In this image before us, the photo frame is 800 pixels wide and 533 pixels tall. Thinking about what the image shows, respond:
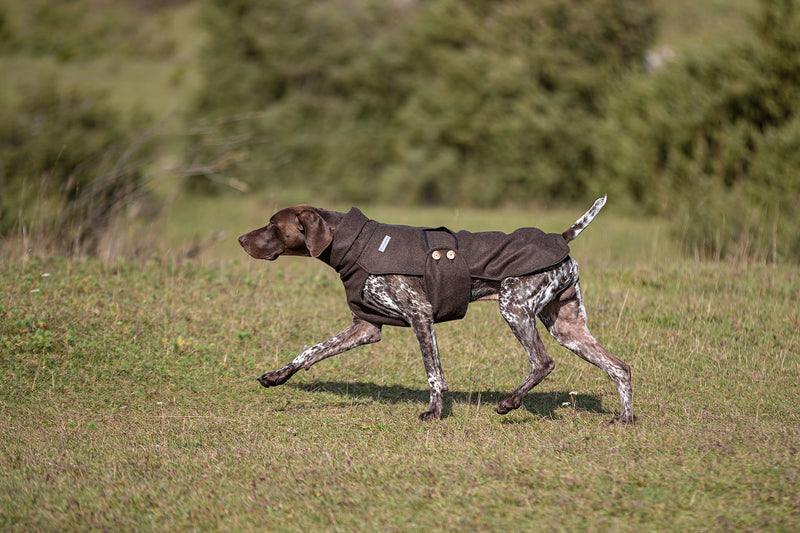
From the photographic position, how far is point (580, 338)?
7.10 m

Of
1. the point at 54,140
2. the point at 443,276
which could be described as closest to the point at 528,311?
the point at 443,276

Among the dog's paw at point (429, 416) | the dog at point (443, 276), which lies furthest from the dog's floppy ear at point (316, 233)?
the dog's paw at point (429, 416)

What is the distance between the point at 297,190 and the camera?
36.4m

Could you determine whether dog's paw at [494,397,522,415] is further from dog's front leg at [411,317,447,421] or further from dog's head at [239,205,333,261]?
dog's head at [239,205,333,261]

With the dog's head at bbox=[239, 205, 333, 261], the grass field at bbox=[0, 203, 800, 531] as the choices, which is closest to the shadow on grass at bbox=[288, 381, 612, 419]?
the grass field at bbox=[0, 203, 800, 531]

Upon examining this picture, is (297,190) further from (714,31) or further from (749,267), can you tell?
(749,267)

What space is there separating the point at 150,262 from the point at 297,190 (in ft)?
81.9

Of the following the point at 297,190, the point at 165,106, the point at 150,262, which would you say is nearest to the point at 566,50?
the point at 297,190

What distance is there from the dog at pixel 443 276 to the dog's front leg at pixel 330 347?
0.06 ft

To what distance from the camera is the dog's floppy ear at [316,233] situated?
7039 mm

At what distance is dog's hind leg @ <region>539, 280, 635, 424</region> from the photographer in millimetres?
6902

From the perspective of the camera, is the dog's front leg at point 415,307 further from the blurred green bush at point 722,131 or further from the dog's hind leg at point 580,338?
the blurred green bush at point 722,131

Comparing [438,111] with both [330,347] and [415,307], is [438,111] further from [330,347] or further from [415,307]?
[415,307]

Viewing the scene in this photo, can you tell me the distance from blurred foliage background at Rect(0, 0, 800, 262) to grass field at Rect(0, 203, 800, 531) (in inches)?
126
